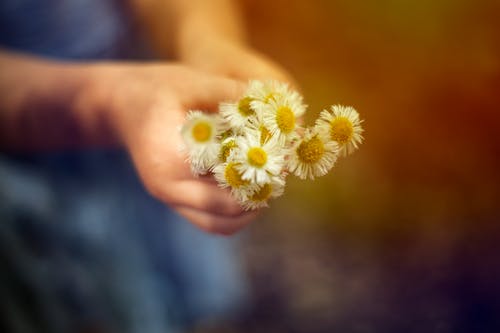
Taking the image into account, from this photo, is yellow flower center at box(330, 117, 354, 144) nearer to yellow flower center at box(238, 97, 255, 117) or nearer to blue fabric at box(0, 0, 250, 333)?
yellow flower center at box(238, 97, 255, 117)

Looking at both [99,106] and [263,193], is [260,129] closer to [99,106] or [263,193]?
[263,193]

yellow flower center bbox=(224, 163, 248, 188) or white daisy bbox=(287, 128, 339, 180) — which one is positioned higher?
white daisy bbox=(287, 128, 339, 180)

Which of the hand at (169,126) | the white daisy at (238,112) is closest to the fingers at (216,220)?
the hand at (169,126)

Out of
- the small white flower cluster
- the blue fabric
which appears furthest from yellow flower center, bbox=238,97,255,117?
the blue fabric

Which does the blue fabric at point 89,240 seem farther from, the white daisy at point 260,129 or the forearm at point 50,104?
the white daisy at point 260,129

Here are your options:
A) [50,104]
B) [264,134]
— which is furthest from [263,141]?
[50,104]

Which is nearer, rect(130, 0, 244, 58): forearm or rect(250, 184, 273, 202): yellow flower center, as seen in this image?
rect(250, 184, 273, 202): yellow flower center
